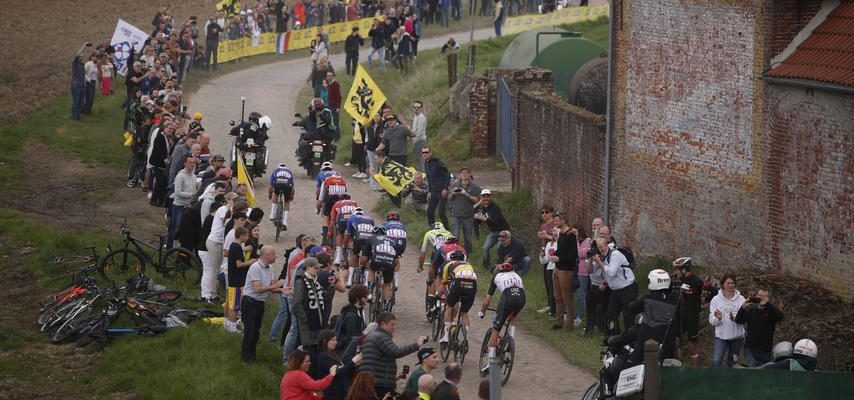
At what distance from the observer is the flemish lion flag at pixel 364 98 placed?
32.2 m

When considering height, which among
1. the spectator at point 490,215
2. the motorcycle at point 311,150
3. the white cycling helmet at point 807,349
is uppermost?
the motorcycle at point 311,150

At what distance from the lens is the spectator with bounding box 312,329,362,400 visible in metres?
16.4

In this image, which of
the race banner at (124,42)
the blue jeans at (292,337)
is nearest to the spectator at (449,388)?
the blue jeans at (292,337)

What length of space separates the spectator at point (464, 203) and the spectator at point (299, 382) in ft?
34.5

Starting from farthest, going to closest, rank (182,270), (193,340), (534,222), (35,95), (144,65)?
1. (35,95)
2. (144,65)
3. (534,222)
4. (182,270)
5. (193,340)

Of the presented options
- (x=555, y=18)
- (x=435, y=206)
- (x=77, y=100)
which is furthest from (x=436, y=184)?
(x=555, y=18)

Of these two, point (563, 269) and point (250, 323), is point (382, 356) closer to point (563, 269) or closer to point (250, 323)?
point (250, 323)

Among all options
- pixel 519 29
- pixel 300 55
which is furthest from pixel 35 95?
pixel 519 29

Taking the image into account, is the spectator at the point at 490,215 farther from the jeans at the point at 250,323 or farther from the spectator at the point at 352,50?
the spectator at the point at 352,50

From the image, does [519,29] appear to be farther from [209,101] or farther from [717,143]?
[717,143]

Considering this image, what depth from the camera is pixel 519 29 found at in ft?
180

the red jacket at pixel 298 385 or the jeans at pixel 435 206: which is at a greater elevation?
the jeans at pixel 435 206

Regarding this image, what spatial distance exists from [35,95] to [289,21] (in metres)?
15.9

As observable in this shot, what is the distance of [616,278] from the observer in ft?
68.6
